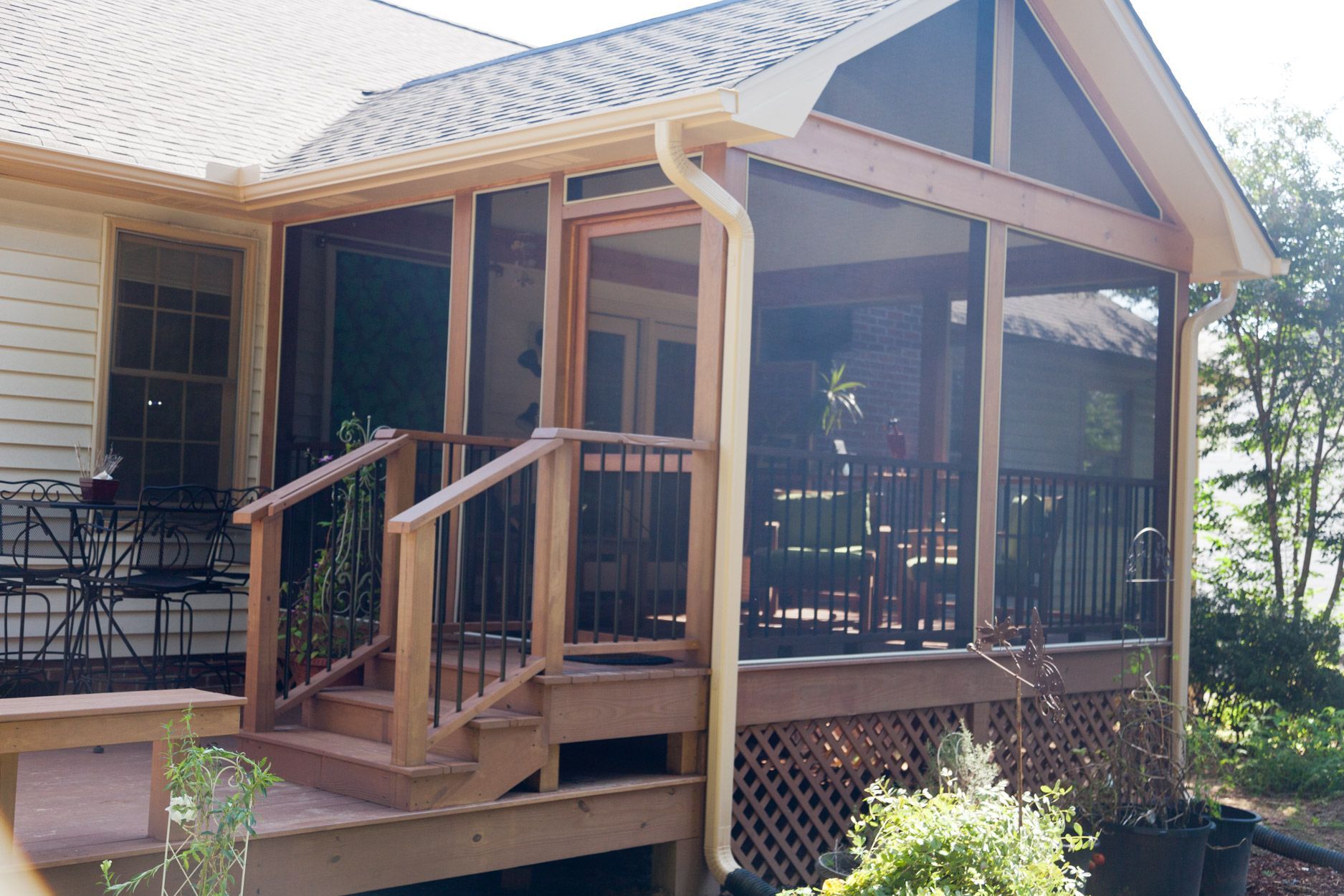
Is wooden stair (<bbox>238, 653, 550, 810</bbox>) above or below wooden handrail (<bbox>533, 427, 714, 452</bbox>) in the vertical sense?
below

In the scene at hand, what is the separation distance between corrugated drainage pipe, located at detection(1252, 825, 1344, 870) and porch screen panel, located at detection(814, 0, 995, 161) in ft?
12.1

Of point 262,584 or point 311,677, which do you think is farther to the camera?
point 311,677

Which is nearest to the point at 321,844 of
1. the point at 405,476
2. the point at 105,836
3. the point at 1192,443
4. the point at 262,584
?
the point at 105,836

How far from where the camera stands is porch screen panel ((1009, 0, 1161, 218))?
23.0 ft

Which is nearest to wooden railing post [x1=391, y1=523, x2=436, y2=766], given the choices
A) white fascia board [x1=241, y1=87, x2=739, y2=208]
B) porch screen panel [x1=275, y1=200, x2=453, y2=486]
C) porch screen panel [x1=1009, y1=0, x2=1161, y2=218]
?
white fascia board [x1=241, y1=87, x2=739, y2=208]

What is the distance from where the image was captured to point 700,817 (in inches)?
212

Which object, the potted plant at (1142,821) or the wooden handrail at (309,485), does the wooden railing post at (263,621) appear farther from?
the potted plant at (1142,821)

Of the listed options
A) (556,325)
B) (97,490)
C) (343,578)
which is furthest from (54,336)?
(556,325)

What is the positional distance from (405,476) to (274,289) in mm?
2184

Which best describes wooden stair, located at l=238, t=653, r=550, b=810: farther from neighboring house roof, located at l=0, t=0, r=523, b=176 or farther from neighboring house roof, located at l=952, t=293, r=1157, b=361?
neighboring house roof, located at l=952, t=293, r=1157, b=361

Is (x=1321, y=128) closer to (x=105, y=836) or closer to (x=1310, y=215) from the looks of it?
(x=1310, y=215)

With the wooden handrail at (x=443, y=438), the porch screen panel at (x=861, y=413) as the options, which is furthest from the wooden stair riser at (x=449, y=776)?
the wooden handrail at (x=443, y=438)

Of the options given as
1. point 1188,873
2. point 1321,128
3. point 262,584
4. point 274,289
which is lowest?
point 1188,873

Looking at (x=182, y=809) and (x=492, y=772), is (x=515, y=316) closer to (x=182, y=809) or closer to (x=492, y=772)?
(x=492, y=772)
